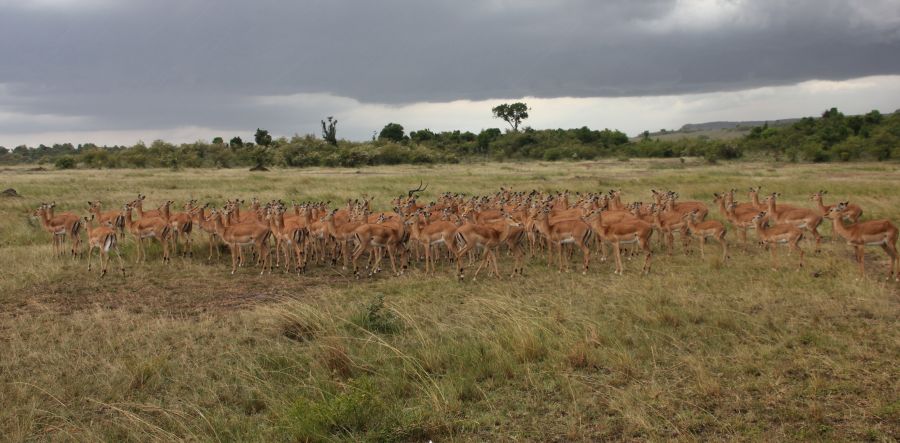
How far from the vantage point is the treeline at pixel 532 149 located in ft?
174

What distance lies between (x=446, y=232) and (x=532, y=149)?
62.4 meters

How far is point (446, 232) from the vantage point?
13.9 metres

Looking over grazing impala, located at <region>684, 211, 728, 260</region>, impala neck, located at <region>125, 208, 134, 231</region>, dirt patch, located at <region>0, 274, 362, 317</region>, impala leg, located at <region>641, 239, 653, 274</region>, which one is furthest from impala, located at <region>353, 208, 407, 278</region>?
grazing impala, located at <region>684, 211, 728, 260</region>

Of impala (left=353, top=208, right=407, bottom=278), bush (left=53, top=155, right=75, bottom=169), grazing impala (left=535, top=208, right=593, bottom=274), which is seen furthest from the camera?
bush (left=53, top=155, right=75, bottom=169)

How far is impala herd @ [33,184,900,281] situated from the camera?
13.5 metres

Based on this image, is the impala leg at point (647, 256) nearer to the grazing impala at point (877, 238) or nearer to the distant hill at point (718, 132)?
the grazing impala at point (877, 238)

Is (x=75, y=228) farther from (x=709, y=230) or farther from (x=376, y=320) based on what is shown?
(x=709, y=230)

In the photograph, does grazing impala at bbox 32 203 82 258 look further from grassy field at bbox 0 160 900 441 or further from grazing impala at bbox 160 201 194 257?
grassy field at bbox 0 160 900 441

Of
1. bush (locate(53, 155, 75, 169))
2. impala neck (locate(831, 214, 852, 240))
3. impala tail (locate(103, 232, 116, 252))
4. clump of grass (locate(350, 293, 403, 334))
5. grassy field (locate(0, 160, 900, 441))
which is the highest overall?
Result: bush (locate(53, 155, 75, 169))

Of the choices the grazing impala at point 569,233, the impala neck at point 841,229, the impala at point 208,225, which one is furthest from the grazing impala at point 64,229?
the impala neck at point 841,229

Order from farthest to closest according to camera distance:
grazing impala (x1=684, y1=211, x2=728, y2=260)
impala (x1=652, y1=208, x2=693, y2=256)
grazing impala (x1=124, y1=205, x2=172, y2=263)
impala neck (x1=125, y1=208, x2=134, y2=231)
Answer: impala (x1=652, y1=208, x2=693, y2=256), impala neck (x1=125, y1=208, x2=134, y2=231), grazing impala (x1=124, y1=205, x2=172, y2=263), grazing impala (x1=684, y1=211, x2=728, y2=260)

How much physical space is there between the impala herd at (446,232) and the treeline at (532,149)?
39.7m

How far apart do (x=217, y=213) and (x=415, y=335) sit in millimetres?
8984

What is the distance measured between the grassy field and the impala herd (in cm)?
94
